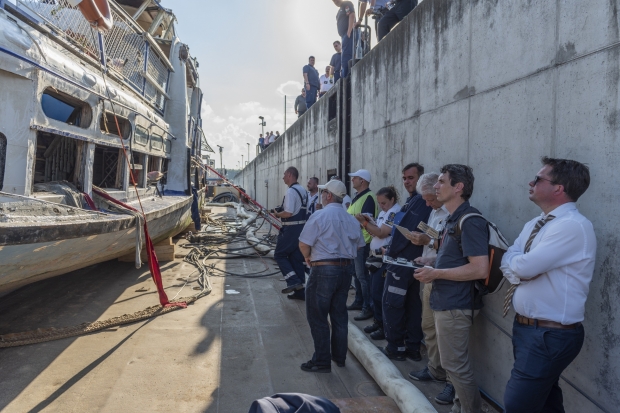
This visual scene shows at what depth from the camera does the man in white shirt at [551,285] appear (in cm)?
232

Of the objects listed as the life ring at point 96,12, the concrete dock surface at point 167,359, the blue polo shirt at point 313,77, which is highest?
the blue polo shirt at point 313,77

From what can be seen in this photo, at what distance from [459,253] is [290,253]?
3.81 metres

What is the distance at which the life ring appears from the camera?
15.0 feet

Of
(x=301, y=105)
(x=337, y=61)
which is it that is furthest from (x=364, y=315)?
(x=301, y=105)

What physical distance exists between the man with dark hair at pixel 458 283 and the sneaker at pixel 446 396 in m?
0.20

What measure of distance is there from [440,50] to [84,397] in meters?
4.70

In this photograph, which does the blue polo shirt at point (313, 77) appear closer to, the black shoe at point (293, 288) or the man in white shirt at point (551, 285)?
the black shoe at point (293, 288)

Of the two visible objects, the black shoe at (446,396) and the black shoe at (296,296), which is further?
the black shoe at (296,296)

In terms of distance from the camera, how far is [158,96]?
402 inches

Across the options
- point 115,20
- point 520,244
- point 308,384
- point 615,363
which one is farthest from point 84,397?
point 115,20

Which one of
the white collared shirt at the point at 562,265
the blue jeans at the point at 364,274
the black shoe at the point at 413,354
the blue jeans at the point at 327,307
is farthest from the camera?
the blue jeans at the point at 364,274

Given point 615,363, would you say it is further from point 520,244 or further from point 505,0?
point 505,0

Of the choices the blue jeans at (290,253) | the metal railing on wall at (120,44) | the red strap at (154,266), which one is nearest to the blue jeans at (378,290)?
the blue jeans at (290,253)

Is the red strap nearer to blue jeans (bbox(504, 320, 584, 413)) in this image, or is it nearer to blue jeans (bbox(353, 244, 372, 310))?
blue jeans (bbox(353, 244, 372, 310))
